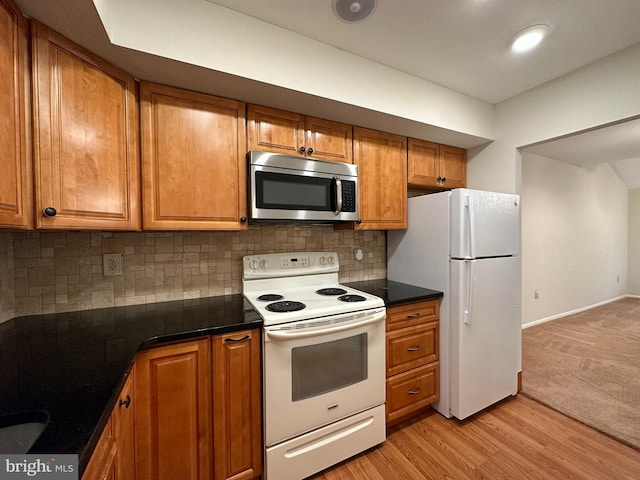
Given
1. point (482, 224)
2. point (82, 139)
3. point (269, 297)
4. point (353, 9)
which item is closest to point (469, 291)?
point (482, 224)

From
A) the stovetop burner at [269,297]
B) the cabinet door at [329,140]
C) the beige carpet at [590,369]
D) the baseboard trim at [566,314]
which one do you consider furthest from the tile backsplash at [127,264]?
the baseboard trim at [566,314]

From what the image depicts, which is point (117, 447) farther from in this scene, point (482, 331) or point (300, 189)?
point (482, 331)

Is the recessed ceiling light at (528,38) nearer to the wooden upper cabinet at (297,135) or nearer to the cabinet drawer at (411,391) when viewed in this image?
the wooden upper cabinet at (297,135)

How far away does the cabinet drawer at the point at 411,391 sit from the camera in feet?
5.99

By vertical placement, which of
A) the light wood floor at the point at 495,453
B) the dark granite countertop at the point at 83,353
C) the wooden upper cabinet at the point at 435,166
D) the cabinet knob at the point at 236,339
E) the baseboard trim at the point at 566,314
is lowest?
the light wood floor at the point at 495,453

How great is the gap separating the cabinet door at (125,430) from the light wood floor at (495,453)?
981mm

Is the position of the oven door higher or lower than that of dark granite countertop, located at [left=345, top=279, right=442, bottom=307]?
lower

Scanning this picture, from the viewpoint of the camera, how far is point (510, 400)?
7.23 feet

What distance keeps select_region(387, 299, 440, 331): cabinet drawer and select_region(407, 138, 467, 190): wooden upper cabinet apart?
1018mm

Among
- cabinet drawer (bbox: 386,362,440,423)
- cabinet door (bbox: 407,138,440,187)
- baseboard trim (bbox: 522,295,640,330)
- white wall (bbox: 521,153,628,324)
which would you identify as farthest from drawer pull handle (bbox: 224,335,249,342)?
baseboard trim (bbox: 522,295,640,330)

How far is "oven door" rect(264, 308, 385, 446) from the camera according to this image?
1.38 metres

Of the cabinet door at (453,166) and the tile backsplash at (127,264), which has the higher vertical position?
the cabinet door at (453,166)

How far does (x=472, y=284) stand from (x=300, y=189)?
1.32 m

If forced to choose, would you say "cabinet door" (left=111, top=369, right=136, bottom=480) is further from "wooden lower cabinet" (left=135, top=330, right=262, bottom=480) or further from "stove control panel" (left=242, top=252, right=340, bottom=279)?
"stove control panel" (left=242, top=252, right=340, bottom=279)
